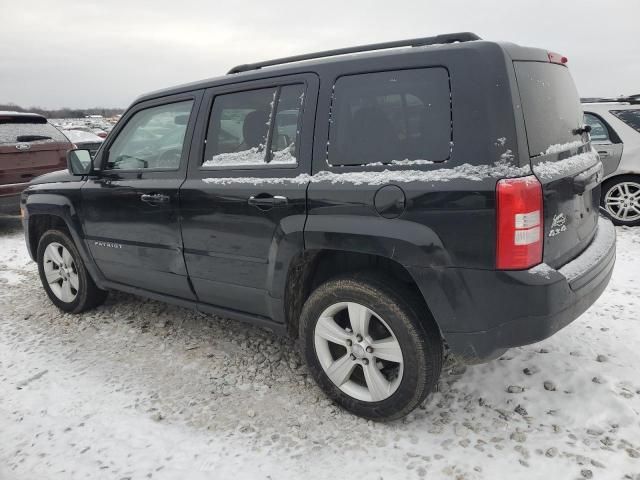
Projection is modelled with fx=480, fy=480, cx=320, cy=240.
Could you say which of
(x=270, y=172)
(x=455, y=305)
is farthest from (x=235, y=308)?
(x=455, y=305)

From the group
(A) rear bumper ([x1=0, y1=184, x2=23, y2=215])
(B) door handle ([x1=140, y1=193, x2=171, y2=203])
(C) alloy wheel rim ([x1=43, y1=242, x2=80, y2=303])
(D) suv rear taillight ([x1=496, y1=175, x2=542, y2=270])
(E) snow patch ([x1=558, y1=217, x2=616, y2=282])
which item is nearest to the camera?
(D) suv rear taillight ([x1=496, y1=175, x2=542, y2=270])

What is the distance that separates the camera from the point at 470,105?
209 centimetres

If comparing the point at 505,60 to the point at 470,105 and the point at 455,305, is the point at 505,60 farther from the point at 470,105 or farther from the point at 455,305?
the point at 455,305

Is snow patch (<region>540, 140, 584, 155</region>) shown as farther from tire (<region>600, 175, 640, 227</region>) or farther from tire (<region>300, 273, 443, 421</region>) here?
tire (<region>600, 175, 640, 227</region>)

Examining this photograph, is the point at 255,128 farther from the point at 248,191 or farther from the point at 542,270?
the point at 542,270

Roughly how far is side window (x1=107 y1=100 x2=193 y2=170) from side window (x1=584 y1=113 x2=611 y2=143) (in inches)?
208

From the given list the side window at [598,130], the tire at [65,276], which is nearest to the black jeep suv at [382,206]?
the tire at [65,276]

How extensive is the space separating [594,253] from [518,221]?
2.65 ft

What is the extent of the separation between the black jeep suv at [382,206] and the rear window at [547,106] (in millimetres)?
14

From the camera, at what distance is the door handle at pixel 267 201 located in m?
2.59

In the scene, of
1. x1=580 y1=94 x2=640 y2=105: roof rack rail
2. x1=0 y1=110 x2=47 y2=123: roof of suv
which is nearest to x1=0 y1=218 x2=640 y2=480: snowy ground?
x1=580 y1=94 x2=640 y2=105: roof rack rail

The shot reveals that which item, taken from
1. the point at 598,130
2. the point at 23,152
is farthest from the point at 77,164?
the point at 598,130

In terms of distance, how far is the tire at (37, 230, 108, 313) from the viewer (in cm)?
410

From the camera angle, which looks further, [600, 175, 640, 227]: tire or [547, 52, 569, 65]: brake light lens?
[600, 175, 640, 227]: tire
